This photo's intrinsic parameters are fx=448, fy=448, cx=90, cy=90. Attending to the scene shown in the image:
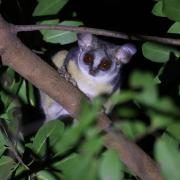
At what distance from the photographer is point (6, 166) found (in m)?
2.23

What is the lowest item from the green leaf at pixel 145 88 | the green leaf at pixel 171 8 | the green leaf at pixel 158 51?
the green leaf at pixel 158 51

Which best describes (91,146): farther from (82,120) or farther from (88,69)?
(88,69)

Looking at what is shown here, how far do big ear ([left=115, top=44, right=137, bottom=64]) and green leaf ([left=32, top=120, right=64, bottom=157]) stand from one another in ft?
4.90

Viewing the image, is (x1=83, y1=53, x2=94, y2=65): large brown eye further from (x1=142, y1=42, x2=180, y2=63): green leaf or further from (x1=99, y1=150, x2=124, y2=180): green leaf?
(x1=99, y1=150, x2=124, y2=180): green leaf

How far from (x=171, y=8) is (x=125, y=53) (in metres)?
1.75

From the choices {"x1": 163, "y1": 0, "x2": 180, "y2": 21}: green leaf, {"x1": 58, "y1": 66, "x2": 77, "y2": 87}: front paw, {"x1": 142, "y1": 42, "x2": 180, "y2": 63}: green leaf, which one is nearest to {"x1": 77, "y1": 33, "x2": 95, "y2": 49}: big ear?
{"x1": 58, "y1": 66, "x2": 77, "y2": 87}: front paw

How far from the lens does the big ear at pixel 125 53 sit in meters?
3.63

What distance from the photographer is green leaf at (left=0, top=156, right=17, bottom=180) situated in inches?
85.7

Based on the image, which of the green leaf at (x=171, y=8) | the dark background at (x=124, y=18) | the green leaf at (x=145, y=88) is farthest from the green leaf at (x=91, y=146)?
the dark background at (x=124, y=18)

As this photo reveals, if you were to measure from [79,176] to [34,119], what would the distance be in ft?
9.47

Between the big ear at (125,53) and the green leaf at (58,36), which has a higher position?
the green leaf at (58,36)

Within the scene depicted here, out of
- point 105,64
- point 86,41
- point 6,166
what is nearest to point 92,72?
point 105,64

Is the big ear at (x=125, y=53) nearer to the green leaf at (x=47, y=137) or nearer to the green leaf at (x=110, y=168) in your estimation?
the green leaf at (x=47, y=137)

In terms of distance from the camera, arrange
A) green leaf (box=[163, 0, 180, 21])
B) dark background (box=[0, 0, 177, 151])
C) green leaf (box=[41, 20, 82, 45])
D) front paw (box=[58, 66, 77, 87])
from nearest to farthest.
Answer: green leaf (box=[163, 0, 180, 21]), green leaf (box=[41, 20, 82, 45]), dark background (box=[0, 0, 177, 151]), front paw (box=[58, 66, 77, 87])
